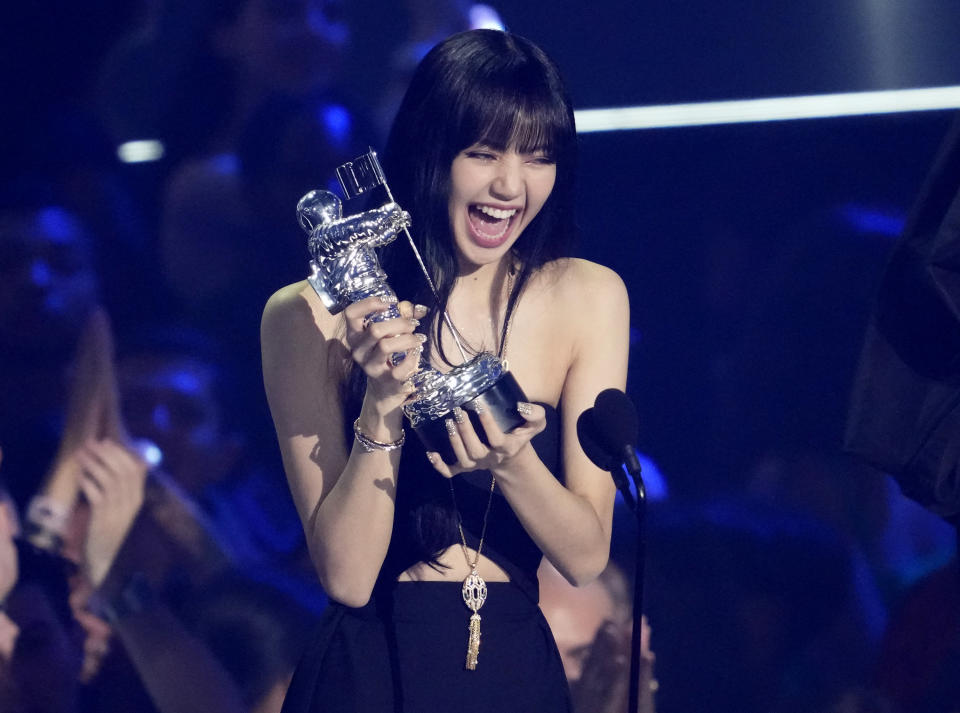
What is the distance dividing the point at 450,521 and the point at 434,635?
0.15 m

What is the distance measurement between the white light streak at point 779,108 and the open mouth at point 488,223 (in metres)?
0.84

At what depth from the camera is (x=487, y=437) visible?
108cm

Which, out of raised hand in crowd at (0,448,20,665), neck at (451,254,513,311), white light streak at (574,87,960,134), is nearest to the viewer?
neck at (451,254,513,311)

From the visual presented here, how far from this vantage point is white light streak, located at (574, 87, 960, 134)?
81.0 inches

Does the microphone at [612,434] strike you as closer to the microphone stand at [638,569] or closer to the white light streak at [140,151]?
the microphone stand at [638,569]

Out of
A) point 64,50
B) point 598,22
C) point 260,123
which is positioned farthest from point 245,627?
point 598,22

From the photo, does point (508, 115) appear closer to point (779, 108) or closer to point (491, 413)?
point (491, 413)

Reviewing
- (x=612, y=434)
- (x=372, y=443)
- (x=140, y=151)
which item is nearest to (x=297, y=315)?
(x=372, y=443)

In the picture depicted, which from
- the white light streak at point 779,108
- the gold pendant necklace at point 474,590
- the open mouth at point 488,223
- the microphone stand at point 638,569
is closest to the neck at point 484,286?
the open mouth at point 488,223

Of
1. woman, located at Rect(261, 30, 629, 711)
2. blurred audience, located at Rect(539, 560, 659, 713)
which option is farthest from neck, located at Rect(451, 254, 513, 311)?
blurred audience, located at Rect(539, 560, 659, 713)

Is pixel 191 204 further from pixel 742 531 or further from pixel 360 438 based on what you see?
pixel 742 531

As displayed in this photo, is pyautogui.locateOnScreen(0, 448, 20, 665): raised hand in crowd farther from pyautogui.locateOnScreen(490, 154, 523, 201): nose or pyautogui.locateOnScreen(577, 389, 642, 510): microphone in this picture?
pyautogui.locateOnScreen(577, 389, 642, 510): microphone

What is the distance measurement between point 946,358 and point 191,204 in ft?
4.97

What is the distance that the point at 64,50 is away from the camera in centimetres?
216
